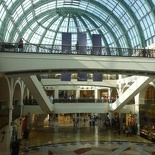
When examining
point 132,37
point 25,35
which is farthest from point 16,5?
point 132,37

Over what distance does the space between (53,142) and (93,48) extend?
1329 centimetres

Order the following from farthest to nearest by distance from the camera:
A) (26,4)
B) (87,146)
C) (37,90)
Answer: (26,4) < (87,146) < (37,90)

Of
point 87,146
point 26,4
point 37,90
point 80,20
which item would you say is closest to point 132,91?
point 87,146

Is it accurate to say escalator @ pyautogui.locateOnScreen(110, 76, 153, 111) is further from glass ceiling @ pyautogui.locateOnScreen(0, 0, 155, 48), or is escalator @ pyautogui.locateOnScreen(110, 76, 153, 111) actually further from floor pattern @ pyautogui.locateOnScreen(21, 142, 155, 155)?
glass ceiling @ pyautogui.locateOnScreen(0, 0, 155, 48)

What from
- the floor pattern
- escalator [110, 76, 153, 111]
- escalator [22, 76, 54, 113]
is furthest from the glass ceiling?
the floor pattern

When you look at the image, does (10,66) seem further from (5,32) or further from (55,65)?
(5,32)

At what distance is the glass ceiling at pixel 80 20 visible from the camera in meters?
Result: 28.7

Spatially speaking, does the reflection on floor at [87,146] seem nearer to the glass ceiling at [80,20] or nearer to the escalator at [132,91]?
the escalator at [132,91]

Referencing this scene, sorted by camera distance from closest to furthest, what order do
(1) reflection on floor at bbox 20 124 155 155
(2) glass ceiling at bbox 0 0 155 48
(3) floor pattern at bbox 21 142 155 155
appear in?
(3) floor pattern at bbox 21 142 155 155, (1) reflection on floor at bbox 20 124 155 155, (2) glass ceiling at bbox 0 0 155 48

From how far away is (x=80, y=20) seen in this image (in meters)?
47.3

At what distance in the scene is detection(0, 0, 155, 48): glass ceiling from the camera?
1130 inches

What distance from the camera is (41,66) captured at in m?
16.9

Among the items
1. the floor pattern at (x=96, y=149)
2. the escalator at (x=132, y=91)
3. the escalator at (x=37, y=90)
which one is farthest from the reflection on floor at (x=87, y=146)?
the escalator at (x=132, y=91)

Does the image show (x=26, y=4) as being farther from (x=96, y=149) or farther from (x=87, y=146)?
(x=96, y=149)
